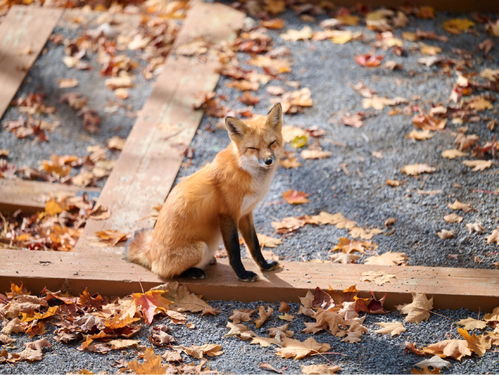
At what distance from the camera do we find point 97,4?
364 inches

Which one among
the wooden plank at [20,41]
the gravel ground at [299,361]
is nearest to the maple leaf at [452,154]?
the gravel ground at [299,361]

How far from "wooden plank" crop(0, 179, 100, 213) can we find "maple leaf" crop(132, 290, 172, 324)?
6.11ft

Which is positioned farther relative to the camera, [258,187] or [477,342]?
[258,187]

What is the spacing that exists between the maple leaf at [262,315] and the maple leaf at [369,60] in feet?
12.4

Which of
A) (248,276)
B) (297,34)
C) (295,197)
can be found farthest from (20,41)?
(248,276)

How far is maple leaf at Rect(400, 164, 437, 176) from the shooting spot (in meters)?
5.94

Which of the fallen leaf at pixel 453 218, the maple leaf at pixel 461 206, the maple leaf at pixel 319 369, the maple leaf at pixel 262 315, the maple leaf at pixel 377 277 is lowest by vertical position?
the maple leaf at pixel 262 315

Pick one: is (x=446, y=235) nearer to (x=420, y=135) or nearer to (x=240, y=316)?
(x=420, y=135)

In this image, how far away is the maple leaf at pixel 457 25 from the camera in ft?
26.3

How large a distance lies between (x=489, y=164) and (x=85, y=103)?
13.2ft

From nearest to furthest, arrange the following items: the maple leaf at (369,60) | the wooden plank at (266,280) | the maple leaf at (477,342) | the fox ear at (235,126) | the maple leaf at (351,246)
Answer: the maple leaf at (477,342) → the wooden plank at (266,280) → the fox ear at (235,126) → the maple leaf at (351,246) → the maple leaf at (369,60)

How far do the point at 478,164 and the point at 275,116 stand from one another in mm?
2092

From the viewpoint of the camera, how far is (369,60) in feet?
24.9

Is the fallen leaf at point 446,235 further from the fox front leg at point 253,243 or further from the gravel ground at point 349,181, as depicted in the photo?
the fox front leg at point 253,243
